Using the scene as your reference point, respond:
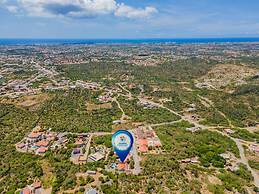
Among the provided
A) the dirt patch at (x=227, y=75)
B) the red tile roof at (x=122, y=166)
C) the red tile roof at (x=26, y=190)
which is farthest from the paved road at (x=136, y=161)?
the dirt patch at (x=227, y=75)

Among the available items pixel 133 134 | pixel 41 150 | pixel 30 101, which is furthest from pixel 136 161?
pixel 30 101

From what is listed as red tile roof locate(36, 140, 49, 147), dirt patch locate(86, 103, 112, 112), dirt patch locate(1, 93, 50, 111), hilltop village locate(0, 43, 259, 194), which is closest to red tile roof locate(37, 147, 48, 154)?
hilltop village locate(0, 43, 259, 194)

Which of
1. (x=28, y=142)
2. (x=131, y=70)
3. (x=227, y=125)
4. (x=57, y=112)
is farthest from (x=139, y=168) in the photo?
(x=131, y=70)

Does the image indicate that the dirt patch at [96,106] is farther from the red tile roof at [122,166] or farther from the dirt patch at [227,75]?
the dirt patch at [227,75]

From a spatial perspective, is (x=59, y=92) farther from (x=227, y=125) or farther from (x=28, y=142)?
(x=227, y=125)

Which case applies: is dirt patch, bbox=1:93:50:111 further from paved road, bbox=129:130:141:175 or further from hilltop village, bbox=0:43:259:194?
paved road, bbox=129:130:141:175
